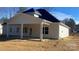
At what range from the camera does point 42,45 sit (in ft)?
198

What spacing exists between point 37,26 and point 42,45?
0.70 metres

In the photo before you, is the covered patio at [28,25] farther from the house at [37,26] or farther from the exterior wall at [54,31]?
the exterior wall at [54,31]

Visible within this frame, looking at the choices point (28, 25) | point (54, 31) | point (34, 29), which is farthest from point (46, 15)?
point (28, 25)

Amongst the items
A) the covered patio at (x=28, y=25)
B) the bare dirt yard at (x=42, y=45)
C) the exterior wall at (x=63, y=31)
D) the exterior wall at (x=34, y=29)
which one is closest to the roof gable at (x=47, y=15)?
the covered patio at (x=28, y=25)

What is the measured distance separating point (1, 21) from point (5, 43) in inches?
25.8

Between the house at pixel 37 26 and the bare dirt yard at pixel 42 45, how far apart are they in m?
0.17

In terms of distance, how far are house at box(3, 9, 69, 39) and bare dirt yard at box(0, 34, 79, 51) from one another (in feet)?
0.56

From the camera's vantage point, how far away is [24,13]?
2375 inches

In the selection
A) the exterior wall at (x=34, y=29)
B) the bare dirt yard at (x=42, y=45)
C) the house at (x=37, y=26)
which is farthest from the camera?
the exterior wall at (x=34, y=29)

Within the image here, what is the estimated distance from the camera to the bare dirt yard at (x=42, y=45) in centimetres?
6019

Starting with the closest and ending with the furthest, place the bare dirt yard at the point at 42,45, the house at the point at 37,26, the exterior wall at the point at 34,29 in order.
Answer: the bare dirt yard at the point at 42,45
the house at the point at 37,26
the exterior wall at the point at 34,29

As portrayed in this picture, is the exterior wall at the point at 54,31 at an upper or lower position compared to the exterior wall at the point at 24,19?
lower
